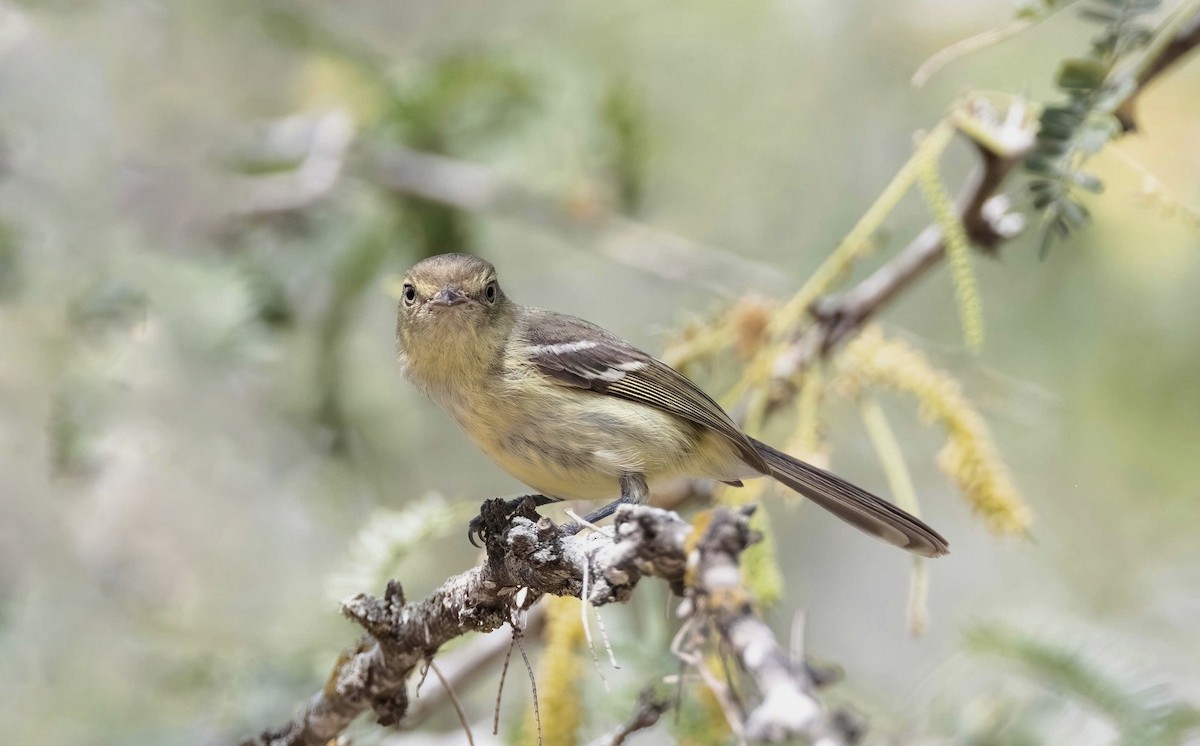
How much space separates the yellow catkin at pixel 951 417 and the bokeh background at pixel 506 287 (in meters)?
0.46

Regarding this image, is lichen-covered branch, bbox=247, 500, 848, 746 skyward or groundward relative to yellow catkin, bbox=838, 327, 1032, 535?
groundward

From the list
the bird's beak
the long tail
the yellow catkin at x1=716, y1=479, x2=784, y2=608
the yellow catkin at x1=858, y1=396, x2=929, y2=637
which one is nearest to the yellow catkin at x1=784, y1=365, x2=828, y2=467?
the long tail

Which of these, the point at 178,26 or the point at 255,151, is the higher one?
the point at 178,26

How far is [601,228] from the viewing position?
5070mm

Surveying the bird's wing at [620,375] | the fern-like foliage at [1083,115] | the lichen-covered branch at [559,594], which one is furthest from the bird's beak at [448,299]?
the fern-like foliage at [1083,115]

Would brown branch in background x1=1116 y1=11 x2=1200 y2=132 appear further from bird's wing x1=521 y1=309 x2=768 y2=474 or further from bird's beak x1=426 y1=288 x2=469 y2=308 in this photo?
bird's beak x1=426 y1=288 x2=469 y2=308

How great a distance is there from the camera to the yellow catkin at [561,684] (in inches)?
96.1

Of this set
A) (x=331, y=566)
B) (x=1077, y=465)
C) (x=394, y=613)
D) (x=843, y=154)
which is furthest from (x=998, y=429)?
(x=394, y=613)

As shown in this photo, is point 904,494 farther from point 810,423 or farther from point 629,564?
point 629,564

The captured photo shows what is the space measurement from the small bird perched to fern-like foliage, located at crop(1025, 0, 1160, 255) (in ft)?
2.91

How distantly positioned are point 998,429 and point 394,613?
436 cm

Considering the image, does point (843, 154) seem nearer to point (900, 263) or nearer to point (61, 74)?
point (900, 263)

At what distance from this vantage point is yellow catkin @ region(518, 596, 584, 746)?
244 cm

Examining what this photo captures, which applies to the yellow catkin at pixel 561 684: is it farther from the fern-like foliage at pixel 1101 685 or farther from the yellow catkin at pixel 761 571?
the fern-like foliage at pixel 1101 685
